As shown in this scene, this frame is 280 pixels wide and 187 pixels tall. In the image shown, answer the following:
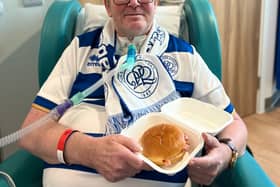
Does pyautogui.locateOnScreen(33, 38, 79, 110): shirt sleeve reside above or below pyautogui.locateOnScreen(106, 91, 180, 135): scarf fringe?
above

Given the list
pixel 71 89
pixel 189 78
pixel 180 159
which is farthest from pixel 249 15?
pixel 180 159

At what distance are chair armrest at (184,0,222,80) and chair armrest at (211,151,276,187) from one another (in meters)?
0.38

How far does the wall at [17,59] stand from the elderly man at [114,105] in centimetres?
53

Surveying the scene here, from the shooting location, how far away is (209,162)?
3.63 ft

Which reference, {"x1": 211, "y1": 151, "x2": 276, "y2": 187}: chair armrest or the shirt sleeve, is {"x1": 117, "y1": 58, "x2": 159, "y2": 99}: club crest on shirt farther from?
{"x1": 211, "y1": 151, "x2": 276, "y2": 187}: chair armrest

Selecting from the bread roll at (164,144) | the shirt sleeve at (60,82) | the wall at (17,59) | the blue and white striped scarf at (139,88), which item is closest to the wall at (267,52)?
the wall at (17,59)

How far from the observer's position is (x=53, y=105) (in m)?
1.32

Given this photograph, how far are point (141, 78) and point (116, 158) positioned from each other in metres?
0.34

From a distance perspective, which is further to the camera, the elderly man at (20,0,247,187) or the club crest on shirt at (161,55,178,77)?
the club crest on shirt at (161,55,178,77)

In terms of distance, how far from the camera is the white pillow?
160 cm

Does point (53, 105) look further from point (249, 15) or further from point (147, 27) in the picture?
point (249, 15)

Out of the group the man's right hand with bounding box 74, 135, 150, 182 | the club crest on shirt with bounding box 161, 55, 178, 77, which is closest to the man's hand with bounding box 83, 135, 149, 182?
the man's right hand with bounding box 74, 135, 150, 182

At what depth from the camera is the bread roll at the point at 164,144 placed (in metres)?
1.08

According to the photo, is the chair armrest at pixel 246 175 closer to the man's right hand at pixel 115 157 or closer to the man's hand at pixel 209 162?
the man's hand at pixel 209 162
